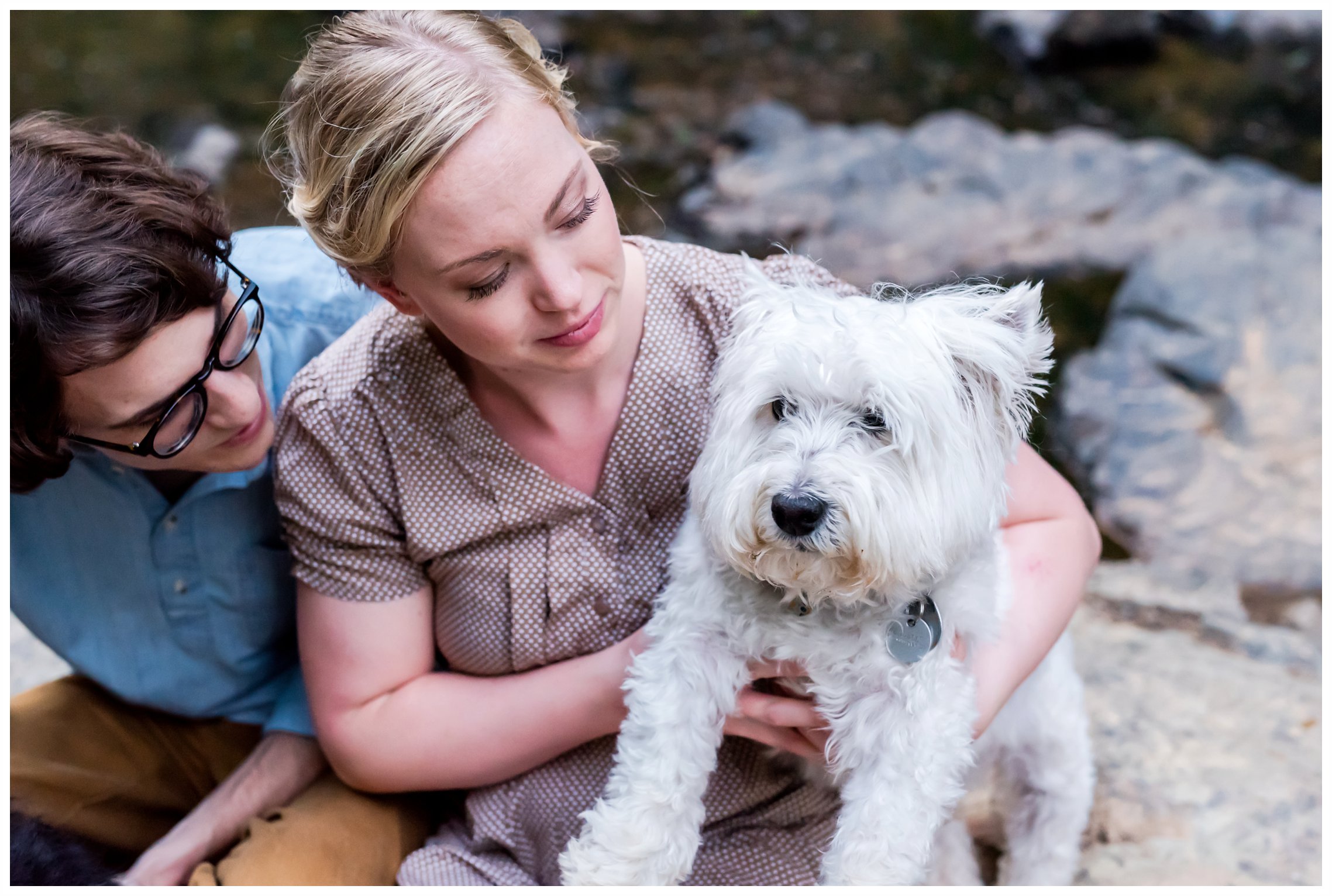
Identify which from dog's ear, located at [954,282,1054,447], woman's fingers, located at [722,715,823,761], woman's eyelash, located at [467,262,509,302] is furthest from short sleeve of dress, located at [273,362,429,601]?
dog's ear, located at [954,282,1054,447]

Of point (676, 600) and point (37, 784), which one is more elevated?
point (676, 600)

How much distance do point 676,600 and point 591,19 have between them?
6368 millimetres

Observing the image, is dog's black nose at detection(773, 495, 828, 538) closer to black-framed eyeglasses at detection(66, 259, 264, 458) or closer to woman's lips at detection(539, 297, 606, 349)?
woman's lips at detection(539, 297, 606, 349)

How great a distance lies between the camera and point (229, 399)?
1719mm

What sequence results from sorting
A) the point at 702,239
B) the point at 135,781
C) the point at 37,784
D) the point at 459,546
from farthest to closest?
the point at 702,239, the point at 135,781, the point at 37,784, the point at 459,546

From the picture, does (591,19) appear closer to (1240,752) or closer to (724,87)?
(724,87)

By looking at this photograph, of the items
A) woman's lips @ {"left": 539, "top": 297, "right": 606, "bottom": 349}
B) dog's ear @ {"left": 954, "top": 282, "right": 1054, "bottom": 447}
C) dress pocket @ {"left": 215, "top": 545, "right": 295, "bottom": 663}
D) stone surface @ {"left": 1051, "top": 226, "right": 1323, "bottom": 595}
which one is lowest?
stone surface @ {"left": 1051, "top": 226, "right": 1323, "bottom": 595}

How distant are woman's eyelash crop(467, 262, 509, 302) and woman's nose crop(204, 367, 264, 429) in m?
0.49

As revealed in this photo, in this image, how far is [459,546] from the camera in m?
1.83

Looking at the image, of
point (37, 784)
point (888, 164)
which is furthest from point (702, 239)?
point (37, 784)

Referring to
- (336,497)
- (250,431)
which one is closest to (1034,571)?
(336,497)

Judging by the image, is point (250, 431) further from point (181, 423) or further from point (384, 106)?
point (384, 106)

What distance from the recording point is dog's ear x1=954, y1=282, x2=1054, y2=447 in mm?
1483

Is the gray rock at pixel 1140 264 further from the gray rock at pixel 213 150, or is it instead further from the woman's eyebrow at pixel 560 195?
the gray rock at pixel 213 150
